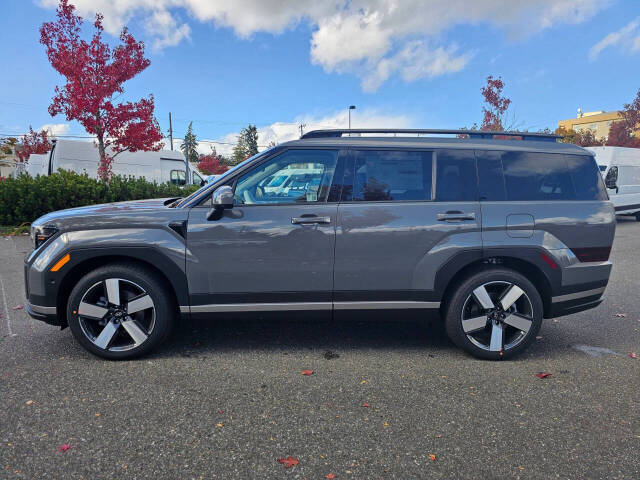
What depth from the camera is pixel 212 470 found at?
2.26m

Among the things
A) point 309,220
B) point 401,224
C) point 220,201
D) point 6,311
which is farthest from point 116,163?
point 401,224

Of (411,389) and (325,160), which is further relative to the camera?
(325,160)

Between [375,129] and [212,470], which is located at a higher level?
[375,129]

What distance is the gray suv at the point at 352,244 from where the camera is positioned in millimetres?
3521

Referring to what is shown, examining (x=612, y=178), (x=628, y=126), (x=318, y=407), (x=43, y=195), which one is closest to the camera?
(x=318, y=407)

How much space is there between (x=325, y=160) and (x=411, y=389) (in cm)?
192

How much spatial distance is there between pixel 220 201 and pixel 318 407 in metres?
1.67

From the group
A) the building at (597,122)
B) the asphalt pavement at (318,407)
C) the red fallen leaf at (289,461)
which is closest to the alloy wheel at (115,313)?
the asphalt pavement at (318,407)

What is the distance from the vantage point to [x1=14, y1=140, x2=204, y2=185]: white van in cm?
1705

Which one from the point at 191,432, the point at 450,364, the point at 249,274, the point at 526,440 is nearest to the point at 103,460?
the point at 191,432

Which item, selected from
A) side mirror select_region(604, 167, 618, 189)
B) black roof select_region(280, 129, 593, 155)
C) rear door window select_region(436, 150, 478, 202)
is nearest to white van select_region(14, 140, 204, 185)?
black roof select_region(280, 129, 593, 155)

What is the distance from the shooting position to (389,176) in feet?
12.0

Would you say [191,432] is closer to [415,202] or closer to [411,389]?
[411,389]

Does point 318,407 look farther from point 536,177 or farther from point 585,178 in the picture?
point 585,178
